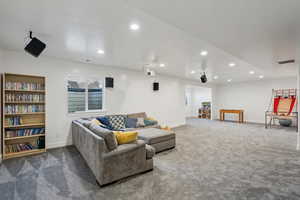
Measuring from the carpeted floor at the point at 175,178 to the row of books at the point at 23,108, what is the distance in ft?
3.70

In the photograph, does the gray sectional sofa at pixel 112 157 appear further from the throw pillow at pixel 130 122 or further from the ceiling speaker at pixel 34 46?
the throw pillow at pixel 130 122

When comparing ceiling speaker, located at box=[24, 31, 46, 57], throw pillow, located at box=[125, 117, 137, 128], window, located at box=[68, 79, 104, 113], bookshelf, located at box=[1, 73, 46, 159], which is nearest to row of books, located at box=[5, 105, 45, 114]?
bookshelf, located at box=[1, 73, 46, 159]

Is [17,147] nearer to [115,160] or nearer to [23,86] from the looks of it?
[23,86]

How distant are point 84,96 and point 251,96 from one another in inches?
370

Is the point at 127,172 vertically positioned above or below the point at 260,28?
below

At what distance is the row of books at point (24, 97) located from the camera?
136 inches

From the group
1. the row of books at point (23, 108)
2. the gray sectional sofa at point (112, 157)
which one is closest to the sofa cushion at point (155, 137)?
the gray sectional sofa at point (112, 157)

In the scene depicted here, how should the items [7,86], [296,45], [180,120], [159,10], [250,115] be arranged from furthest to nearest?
[250,115], [180,120], [7,86], [296,45], [159,10]

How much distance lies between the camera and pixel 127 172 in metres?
2.51

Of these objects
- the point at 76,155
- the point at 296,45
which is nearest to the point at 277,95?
the point at 296,45

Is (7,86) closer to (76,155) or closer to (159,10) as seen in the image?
(76,155)

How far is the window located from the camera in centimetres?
457

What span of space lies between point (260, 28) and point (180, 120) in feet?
19.2

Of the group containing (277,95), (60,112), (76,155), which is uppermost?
(277,95)
